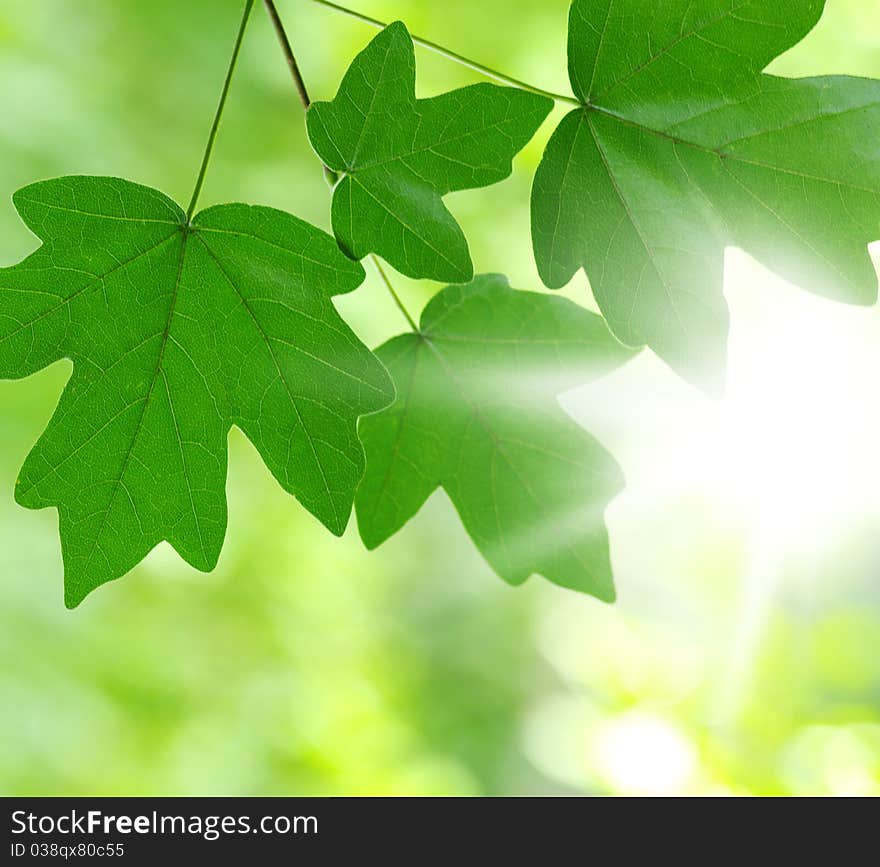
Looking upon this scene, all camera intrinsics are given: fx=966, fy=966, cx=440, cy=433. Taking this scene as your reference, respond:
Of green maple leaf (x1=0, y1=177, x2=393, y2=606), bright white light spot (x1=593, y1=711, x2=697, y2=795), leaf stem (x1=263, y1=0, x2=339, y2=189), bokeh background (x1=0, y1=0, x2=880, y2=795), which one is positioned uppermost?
bokeh background (x1=0, y1=0, x2=880, y2=795)

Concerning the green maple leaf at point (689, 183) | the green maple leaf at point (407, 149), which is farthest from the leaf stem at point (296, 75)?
the green maple leaf at point (689, 183)

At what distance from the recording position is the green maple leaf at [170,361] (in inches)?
27.5

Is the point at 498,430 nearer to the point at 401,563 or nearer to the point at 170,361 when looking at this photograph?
the point at 170,361

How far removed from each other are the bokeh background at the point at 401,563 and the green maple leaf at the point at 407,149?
52.8 inches

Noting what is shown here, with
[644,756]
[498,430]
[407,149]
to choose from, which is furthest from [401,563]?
[407,149]

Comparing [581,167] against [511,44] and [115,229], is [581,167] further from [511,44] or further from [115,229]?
[511,44]

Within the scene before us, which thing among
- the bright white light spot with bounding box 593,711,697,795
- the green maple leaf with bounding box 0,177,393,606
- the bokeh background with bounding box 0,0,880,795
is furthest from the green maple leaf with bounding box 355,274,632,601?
the bright white light spot with bounding box 593,711,697,795

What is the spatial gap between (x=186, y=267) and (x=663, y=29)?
379mm

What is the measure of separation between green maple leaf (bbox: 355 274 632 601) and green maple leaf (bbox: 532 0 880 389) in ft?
0.70

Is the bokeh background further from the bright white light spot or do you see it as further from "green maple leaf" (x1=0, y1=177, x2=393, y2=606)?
"green maple leaf" (x1=0, y1=177, x2=393, y2=606)

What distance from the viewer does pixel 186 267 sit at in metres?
0.72

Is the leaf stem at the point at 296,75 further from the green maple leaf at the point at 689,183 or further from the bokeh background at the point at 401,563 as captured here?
the bokeh background at the point at 401,563

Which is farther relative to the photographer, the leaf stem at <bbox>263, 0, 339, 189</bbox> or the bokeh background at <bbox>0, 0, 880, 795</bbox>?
the bokeh background at <bbox>0, 0, 880, 795</bbox>

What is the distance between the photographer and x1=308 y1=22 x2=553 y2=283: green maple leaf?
634 mm
